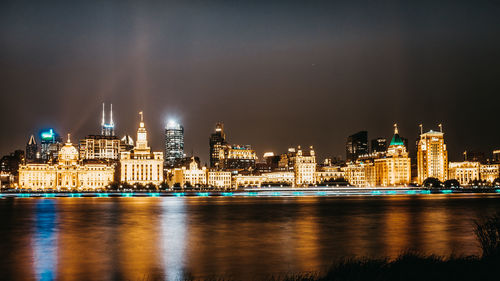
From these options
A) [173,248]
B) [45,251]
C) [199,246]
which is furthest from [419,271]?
[45,251]

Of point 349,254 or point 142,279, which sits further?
point 349,254

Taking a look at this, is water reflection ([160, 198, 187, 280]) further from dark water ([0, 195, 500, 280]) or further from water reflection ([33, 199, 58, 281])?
water reflection ([33, 199, 58, 281])

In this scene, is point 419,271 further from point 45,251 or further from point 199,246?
point 45,251

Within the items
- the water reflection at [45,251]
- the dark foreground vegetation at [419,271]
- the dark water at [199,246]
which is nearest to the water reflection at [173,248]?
the dark water at [199,246]

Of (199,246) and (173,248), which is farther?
(199,246)

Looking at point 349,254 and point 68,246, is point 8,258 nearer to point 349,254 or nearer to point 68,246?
point 68,246

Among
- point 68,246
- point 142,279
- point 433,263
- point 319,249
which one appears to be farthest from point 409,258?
point 68,246

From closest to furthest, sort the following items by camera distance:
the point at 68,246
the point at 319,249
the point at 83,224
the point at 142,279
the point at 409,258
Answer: the point at 409,258, the point at 142,279, the point at 319,249, the point at 68,246, the point at 83,224

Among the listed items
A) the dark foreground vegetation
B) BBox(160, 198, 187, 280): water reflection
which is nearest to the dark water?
BBox(160, 198, 187, 280): water reflection

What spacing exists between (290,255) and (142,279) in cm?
1078

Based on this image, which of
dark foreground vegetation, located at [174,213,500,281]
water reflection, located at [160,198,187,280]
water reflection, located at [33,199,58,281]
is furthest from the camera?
water reflection, located at [160,198,187,280]

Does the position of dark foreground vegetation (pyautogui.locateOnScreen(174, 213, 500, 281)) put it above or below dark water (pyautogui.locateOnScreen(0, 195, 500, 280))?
above

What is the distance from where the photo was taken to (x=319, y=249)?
37.1 m

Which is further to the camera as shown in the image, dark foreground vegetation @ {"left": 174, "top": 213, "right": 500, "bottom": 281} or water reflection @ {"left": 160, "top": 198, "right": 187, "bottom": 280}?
water reflection @ {"left": 160, "top": 198, "right": 187, "bottom": 280}
